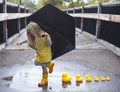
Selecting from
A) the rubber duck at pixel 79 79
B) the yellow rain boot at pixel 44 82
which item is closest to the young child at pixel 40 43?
the yellow rain boot at pixel 44 82

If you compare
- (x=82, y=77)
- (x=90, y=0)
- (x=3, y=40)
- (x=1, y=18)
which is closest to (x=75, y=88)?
(x=82, y=77)

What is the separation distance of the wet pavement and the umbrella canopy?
72cm

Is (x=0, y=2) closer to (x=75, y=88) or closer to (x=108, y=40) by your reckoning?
(x=108, y=40)

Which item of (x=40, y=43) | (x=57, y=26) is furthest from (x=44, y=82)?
(x=57, y=26)

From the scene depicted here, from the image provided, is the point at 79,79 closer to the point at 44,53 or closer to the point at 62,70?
the point at 44,53

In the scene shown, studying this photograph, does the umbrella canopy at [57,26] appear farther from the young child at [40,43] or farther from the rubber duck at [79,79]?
the rubber duck at [79,79]

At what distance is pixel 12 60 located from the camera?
956 cm

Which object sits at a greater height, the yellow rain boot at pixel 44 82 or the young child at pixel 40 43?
the young child at pixel 40 43

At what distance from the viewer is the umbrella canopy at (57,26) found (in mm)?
6727

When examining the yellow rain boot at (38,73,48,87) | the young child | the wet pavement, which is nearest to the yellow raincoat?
the young child

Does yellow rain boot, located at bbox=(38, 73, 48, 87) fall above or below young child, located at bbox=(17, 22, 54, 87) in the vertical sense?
below

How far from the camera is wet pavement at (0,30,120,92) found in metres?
6.36

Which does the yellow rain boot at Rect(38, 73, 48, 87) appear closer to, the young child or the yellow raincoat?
the young child

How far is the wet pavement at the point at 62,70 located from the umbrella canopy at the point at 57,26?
715 mm
